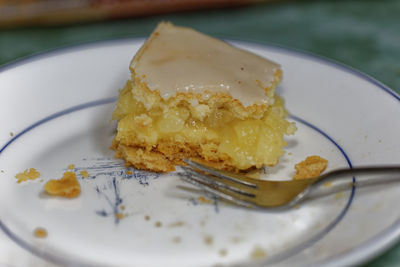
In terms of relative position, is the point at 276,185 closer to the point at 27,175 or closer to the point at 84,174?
the point at 84,174

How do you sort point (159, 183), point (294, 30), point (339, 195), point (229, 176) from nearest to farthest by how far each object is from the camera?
point (339, 195)
point (229, 176)
point (159, 183)
point (294, 30)

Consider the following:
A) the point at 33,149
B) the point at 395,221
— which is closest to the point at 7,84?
the point at 33,149

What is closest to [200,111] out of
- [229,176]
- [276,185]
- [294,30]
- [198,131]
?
[198,131]

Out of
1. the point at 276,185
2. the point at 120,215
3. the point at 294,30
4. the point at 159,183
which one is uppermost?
the point at 294,30

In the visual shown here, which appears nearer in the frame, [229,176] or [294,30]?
[229,176]

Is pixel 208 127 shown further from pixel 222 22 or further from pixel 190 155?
pixel 222 22

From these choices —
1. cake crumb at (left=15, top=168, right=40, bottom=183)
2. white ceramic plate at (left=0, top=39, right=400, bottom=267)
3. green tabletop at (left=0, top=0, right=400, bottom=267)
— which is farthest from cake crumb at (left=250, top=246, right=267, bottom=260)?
green tabletop at (left=0, top=0, right=400, bottom=267)

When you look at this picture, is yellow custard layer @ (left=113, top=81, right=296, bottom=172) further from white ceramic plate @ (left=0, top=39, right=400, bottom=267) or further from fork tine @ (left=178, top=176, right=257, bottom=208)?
fork tine @ (left=178, top=176, right=257, bottom=208)
